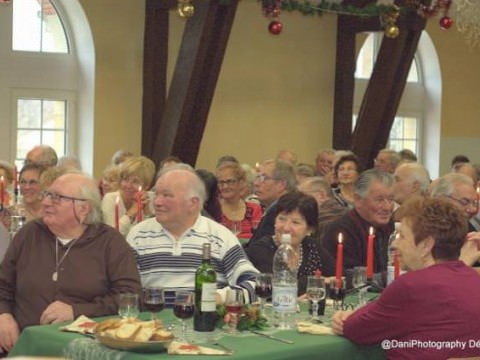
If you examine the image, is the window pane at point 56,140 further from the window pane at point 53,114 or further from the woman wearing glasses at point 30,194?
the woman wearing glasses at point 30,194

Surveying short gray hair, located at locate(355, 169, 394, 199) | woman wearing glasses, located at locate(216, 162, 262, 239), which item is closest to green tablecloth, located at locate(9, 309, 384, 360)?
short gray hair, located at locate(355, 169, 394, 199)

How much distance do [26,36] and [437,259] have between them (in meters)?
7.27

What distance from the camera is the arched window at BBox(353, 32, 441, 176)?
42.2 ft

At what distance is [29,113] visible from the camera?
393 inches

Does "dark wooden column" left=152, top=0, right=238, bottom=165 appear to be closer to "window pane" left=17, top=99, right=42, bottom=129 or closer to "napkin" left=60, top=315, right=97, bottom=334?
"window pane" left=17, top=99, right=42, bottom=129

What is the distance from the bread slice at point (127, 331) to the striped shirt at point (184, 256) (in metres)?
1.12

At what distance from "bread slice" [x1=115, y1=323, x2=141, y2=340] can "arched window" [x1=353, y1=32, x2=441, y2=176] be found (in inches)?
390

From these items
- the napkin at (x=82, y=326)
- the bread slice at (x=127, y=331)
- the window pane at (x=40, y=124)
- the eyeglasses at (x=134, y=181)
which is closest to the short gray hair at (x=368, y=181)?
the eyeglasses at (x=134, y=181)

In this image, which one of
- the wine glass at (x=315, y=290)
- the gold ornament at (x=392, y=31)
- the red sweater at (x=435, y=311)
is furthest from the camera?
the gold ornament at (x=392, y=31)

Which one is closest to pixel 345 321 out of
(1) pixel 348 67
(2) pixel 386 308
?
(2) pixel 386 308

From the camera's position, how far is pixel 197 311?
11.5 feet

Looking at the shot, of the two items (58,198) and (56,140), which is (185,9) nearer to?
(56,140)

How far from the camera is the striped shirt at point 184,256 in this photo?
4.48 metres

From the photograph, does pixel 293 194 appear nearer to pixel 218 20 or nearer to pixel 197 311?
pixel 197 311
